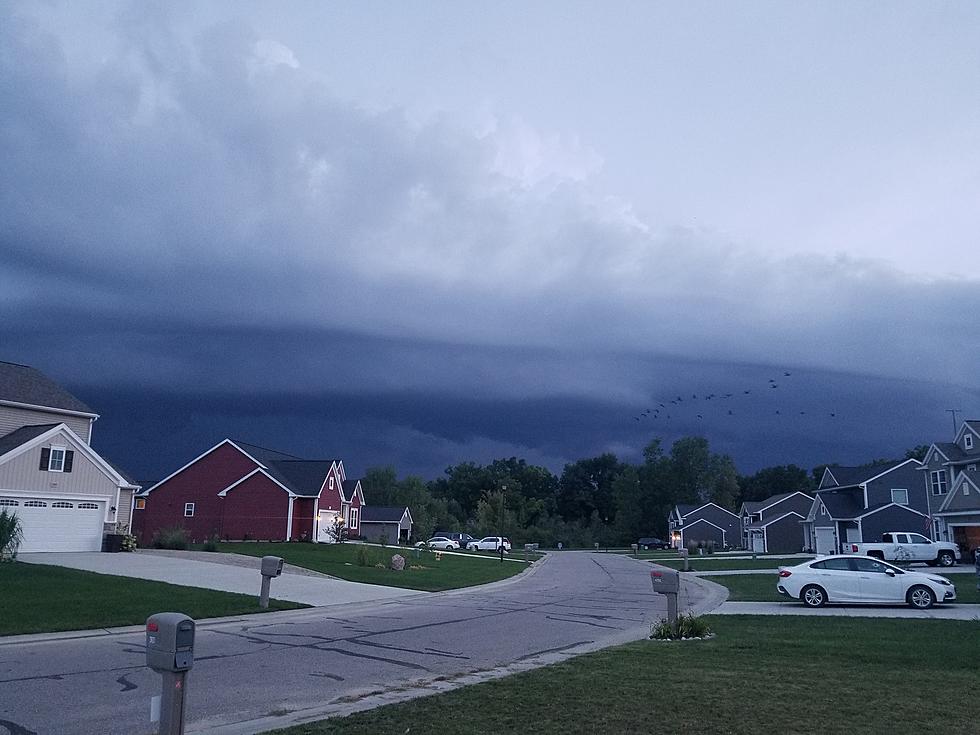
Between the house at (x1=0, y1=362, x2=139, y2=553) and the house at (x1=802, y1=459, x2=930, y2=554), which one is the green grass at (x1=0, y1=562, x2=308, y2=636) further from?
the house at (x1=802, y1=459, x2=930, y2=554)

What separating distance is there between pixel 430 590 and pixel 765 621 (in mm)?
12701

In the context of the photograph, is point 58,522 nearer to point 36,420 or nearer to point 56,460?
point 56,460

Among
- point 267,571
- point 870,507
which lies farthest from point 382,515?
point 267,571

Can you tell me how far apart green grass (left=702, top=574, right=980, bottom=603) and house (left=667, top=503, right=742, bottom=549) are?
2591 inches

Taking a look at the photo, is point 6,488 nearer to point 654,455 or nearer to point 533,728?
point 533,728

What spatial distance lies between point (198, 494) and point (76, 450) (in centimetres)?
2119

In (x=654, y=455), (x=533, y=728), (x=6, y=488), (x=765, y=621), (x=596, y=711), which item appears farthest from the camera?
(x=654, y=455)

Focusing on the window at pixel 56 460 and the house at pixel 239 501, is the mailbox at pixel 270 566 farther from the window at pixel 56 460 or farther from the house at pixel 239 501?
the house at pixel 239 501

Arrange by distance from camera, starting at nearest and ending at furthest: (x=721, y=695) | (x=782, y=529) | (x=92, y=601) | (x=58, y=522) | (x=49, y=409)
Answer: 1. (x=721, y=695)
2. (x=92, y=601)
3. (x=58, y=522)
4. (x=49, y=409)
5. (x=782, y=529)

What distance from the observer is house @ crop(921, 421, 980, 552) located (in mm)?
47656

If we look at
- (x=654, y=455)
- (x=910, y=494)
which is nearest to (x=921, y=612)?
(x=910, y=494)

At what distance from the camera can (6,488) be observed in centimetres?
3500

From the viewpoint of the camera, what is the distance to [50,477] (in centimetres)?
3691

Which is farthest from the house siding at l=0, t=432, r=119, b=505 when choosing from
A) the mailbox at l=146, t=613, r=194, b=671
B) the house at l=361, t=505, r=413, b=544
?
the house at l=361, t=505, r=413, b=544
